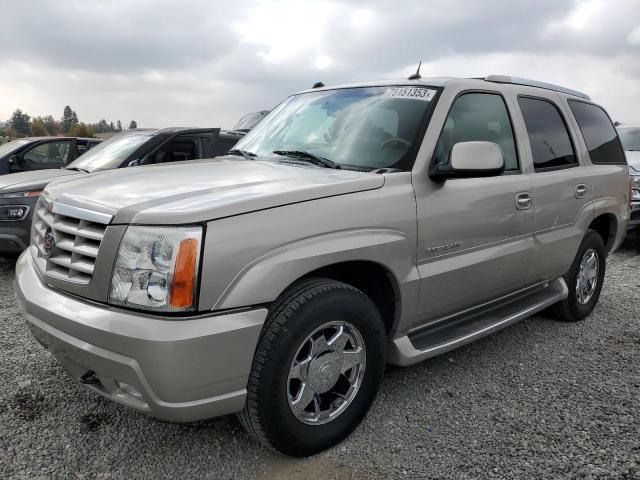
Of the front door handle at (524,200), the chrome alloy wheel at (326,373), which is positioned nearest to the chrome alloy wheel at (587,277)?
the front door handle at (524,200)

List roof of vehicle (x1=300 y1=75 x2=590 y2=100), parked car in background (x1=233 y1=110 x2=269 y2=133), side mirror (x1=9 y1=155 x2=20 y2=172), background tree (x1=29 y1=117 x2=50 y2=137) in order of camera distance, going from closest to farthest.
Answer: roof of vehicle (x1=300 y1=75 x2=590 y2=100)
side mirror (x1=9 y1=155 x2=20 y2=172)
parked car in background (x1=233 y1=110 x2=269 y2=133)
background tree (x1=29 y1=117 x2=50 y2=137)

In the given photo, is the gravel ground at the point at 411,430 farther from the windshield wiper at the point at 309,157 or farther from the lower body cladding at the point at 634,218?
the lower body cladding at the point at 634,218

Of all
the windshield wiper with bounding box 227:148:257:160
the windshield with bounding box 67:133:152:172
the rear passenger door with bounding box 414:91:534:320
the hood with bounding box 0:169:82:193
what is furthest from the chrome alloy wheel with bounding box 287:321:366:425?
the windshield with bounding box 67:133:152:172

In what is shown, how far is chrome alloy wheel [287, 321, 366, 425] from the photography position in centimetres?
242

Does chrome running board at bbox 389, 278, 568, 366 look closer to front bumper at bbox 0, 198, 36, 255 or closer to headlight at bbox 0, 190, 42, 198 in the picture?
front bumper at bbox 0, 198, 36, 255

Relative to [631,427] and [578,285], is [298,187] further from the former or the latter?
[578,285]

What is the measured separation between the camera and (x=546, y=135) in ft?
12.7

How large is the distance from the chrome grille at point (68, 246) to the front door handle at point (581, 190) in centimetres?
338

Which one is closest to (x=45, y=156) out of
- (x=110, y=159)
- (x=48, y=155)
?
(x=48, y=155)

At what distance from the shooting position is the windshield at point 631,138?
29.0 ft

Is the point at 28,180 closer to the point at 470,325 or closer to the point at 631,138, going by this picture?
the point at 470,325

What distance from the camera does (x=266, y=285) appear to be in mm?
2160

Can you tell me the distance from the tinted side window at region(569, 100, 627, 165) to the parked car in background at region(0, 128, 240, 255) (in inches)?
170

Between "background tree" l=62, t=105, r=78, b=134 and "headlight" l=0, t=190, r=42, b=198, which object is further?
"background tree" l=62, t=105, r=78, b=134
